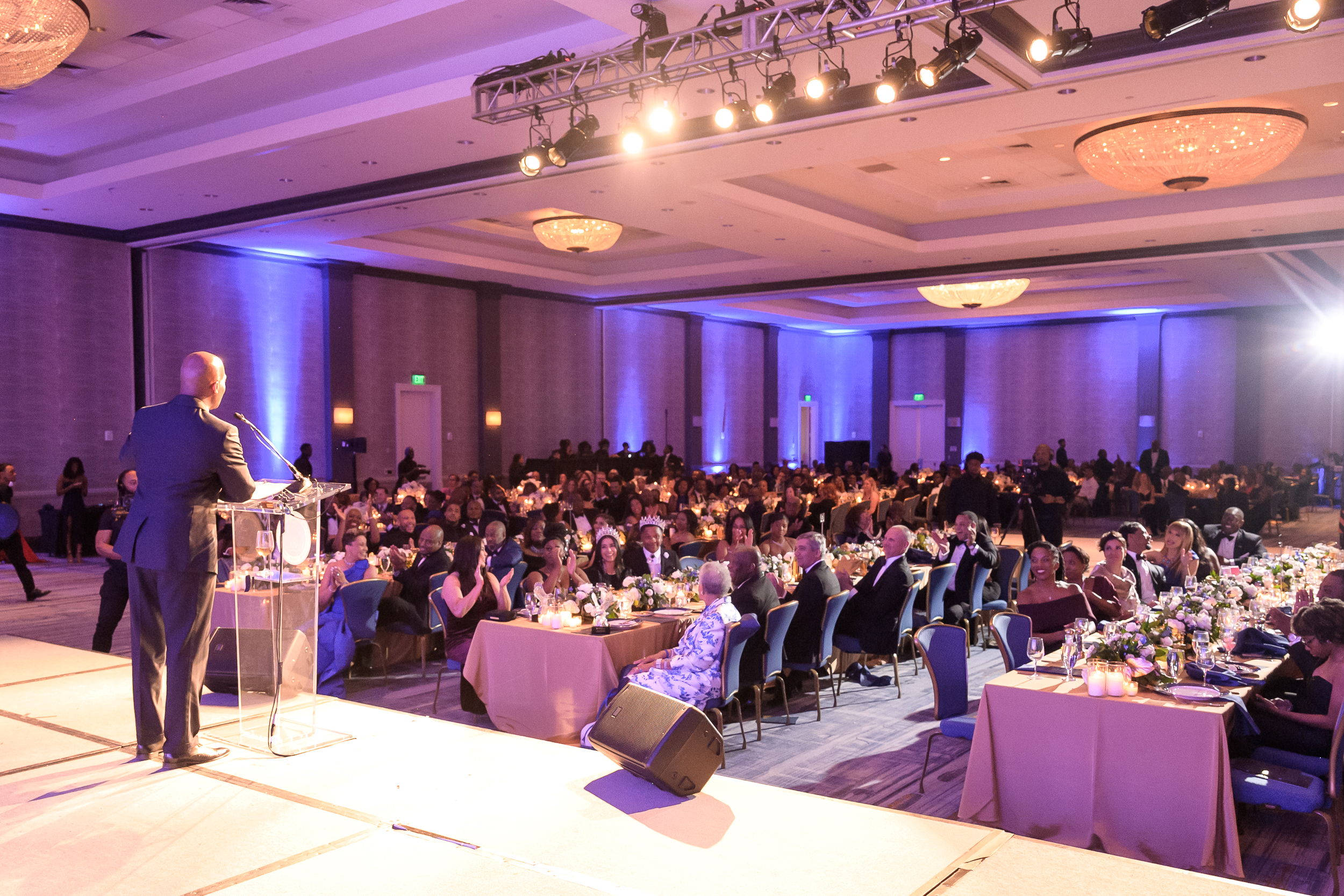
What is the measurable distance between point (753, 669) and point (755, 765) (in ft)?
2.21

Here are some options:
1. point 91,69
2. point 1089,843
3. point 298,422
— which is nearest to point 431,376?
point 298,422

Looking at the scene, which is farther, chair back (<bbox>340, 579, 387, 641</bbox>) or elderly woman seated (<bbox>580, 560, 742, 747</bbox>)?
chair back (<bbox>340, 579, 387, 641</bbox>)

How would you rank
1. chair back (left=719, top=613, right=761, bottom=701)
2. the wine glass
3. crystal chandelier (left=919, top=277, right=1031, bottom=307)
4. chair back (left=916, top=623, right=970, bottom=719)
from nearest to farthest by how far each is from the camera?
the wine glass, chair back (left=916, top=623, right=970, bottom=719), chair back (left=719, top=613, right=761, bottom=701), crystal chandelier (left=919, top=277, right=1031, bottom=307)

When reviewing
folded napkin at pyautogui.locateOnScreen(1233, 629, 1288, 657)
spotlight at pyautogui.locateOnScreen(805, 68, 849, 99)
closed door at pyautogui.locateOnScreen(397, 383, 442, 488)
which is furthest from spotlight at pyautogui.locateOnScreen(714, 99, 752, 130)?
closed door at pyautogui.locateOnScreen(397, 383, 442, 488)

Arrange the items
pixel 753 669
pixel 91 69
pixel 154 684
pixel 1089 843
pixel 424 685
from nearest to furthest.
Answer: pixel 154 684 < pixel 1089 843 < pixel 753 669 < pixel 424 685 < pixel 91 69

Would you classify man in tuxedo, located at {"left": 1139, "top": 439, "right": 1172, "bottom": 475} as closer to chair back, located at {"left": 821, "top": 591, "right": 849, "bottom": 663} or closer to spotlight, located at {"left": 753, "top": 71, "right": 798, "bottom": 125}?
chair back, located at {"left": 821, "top": 591, "right": 849, "bottom": 663}

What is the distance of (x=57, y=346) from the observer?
1282cm

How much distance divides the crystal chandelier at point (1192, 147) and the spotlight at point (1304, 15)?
2996 millimetres

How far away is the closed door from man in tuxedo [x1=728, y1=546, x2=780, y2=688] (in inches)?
472

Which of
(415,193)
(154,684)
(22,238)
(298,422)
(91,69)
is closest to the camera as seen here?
(154,684)

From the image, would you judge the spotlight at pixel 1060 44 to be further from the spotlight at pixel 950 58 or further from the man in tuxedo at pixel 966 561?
the man in tuxedo at pixel 966 561

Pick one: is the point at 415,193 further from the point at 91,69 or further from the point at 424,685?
the point at 424,685

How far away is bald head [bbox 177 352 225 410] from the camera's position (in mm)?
3715

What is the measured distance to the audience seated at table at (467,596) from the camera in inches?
264
